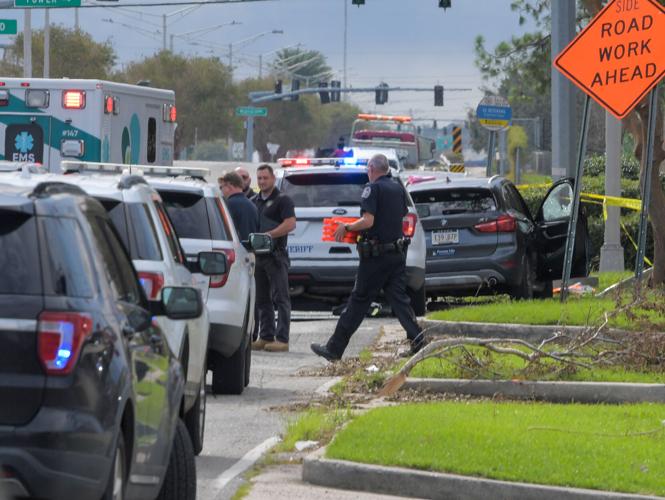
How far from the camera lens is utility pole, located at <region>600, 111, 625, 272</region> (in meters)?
25.4

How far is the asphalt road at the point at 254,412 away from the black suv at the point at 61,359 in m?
2.88

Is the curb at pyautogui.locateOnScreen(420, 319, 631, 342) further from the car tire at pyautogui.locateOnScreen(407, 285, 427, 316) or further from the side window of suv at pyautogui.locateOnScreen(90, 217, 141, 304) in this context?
the side window of suv at pyautogui.locateOnScreen(90, 217, 141, 304)

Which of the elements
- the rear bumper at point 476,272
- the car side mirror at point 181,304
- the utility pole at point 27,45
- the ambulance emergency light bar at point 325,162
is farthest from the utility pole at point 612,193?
the utility pole at point 27,45

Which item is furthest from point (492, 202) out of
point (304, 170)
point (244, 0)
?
point (244, 0)

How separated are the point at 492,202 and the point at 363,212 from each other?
5927 mm

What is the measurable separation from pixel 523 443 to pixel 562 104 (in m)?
16.8

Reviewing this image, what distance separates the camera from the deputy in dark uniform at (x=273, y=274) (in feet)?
53.8

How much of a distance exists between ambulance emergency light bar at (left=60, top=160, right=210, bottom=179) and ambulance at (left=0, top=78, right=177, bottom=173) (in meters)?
7.62

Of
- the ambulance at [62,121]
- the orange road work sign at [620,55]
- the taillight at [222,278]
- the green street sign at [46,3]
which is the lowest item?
the taillight at [222,278]

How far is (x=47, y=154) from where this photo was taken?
21234mm

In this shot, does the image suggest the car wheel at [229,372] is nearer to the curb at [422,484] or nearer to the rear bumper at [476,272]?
the curb at [422,484]

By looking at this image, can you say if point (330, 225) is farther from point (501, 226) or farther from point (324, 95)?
point (324, 95)

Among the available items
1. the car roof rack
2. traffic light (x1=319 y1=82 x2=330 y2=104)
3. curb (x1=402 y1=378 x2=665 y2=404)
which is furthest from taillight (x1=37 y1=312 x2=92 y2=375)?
traffic light (x1=319 y1=82 x2=330 y2=104)

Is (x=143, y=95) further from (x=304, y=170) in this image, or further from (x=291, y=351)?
(x=291, y=351)
